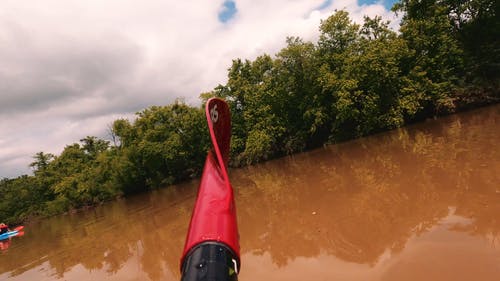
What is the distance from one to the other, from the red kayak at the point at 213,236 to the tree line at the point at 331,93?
25.4 metres

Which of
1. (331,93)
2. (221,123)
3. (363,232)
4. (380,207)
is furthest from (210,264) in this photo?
(331,93)

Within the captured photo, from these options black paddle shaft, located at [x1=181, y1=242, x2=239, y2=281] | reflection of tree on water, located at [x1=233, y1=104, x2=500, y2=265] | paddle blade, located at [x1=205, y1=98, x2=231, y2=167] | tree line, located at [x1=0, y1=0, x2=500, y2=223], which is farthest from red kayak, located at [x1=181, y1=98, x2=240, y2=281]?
tree line, located at [x1=0, y1=0, x2=500, y2=223]

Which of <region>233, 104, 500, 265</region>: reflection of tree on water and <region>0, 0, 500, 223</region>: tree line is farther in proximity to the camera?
<region>0, 0, 500, 223</region>: tree line

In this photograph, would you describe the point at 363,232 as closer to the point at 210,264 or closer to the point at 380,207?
the point at 380,207

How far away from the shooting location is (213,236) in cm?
108

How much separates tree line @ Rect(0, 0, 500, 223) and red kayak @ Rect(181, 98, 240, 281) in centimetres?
2545

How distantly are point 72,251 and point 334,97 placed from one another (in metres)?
23.5

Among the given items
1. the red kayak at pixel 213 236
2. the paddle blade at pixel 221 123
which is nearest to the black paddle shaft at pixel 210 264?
the red kayak at pixel 213 236

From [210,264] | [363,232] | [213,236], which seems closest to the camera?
[210,264]

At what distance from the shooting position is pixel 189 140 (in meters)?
36.5

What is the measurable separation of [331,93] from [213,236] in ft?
93.9

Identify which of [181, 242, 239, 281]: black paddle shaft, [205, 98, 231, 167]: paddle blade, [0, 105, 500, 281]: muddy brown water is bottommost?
[0, 105, 500, 281]: muddy brown water

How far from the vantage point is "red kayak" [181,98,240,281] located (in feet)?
3.15

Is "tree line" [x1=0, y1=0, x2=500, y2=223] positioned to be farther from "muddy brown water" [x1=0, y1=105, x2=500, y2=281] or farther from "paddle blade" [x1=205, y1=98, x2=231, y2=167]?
→ "paddle blade" [x1=205, y1=98, x2=231, y2=167]
